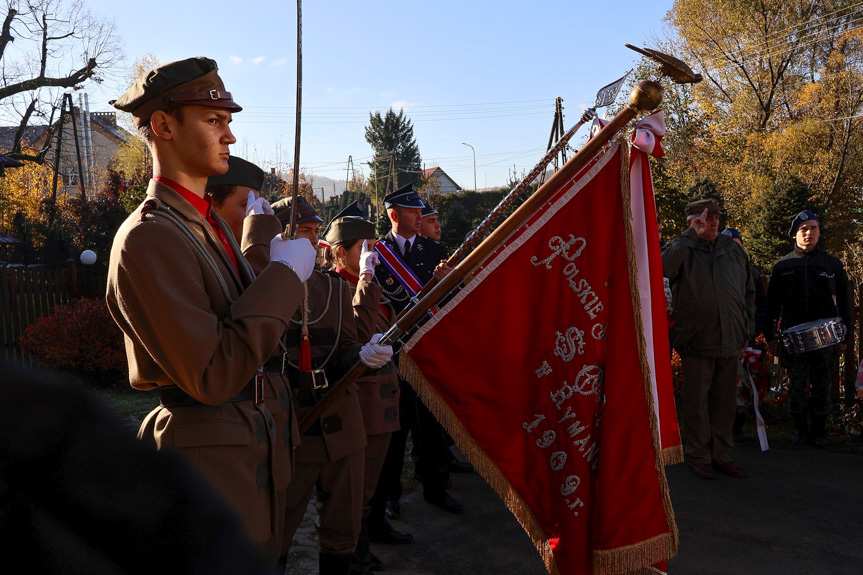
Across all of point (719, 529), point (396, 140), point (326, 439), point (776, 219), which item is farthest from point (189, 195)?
point (396, 140)

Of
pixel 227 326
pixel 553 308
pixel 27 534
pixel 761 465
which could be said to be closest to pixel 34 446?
pixel 27 534

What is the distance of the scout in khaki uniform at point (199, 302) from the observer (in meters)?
1.72

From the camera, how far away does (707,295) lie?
5484 mm

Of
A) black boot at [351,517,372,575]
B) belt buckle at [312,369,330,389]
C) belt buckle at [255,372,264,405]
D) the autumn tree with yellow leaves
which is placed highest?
the autumn tree with yellow leaves

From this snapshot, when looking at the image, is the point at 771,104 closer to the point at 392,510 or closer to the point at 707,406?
the point at 707,406

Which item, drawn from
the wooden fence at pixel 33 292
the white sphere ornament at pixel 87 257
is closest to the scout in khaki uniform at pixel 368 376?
the wooden fence at pixel 33 292

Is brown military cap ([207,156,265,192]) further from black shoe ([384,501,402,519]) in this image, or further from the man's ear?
black shoe ([384,501,402,519])

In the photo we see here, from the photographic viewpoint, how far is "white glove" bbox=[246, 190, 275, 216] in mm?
2818

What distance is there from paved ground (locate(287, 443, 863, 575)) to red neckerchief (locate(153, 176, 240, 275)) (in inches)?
90.8

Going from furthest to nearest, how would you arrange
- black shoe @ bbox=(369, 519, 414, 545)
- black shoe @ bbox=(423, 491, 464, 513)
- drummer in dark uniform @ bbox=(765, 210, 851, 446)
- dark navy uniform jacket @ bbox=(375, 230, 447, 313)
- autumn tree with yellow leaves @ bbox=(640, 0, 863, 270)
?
autumn tree with yellow leaves @ bbox=(640, 0, 863, 270)
drummer in dark uniform @ bbox=(765, 210, 851, 446)
dark navy uniform jacket @ bbox=(375, 230, 447, 313)
black shoe @ bbox=(423, 491, 464, 513)
black shoe @ bbox=(369, 519, 414, 545)

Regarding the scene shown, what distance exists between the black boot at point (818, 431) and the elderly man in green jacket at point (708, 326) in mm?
1182

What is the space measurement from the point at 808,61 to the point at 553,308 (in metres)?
27.7

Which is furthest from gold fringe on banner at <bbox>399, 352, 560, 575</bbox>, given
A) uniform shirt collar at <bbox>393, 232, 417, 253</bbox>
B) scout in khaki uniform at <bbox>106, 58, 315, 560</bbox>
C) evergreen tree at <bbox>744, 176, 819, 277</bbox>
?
evergreen tree at <bbox>744, 176, 819, 277</bbox>

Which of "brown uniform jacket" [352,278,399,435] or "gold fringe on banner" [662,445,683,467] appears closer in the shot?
"gold fringe on banner" [662,445,683,467]
